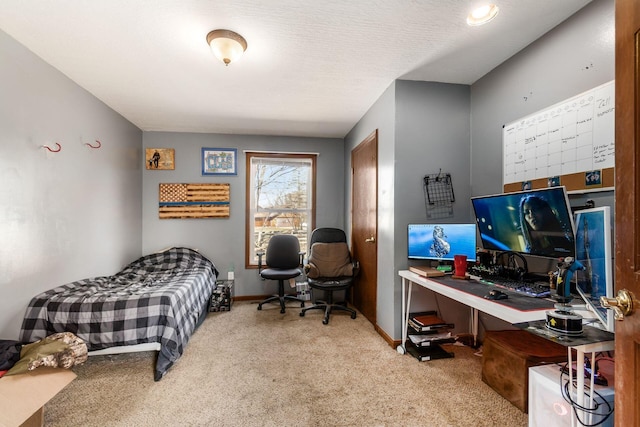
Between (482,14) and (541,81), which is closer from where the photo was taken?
(482,14)

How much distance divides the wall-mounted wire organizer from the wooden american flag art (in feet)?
9.22

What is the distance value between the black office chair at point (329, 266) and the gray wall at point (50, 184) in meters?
2.35

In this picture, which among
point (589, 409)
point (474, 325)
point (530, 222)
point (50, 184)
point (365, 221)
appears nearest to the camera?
point (589, 409)

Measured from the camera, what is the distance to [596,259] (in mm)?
1193

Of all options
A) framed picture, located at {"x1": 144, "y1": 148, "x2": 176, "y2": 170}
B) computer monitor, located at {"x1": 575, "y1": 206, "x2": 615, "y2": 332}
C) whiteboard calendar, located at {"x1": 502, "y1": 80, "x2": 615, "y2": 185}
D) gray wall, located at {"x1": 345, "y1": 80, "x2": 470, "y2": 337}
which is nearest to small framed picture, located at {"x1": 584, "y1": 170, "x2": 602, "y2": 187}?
whiteboard calendar, located at {"x1": 502, "y1": 80, "x2": 615, "y2": 185}

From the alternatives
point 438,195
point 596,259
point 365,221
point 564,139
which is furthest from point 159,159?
point 596,259

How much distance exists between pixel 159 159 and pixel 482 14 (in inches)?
159

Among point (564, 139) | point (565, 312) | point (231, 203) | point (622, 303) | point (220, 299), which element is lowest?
point (220, 299)

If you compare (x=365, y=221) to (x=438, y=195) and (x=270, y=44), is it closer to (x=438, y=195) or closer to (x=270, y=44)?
(x=438, y=195)

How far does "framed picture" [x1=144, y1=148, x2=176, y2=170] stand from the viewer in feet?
13.1

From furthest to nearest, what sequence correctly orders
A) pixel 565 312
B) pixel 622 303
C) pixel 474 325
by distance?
1. pixel 474 325
2. pixel 565 312
3. pixel 622 303

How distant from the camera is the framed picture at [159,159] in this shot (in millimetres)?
3980

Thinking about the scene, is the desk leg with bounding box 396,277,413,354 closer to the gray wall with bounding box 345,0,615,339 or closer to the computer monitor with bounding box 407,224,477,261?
the gray wall with bounding box 345,0,615,339

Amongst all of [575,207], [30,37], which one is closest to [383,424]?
[575,207]
